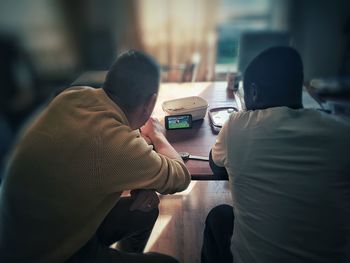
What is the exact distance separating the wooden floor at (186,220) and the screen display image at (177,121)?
27.9 inches

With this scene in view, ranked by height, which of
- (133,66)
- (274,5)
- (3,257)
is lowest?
(3,257)

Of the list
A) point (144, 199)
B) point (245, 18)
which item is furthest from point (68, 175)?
point (245, 18)

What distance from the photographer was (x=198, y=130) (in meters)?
1.38

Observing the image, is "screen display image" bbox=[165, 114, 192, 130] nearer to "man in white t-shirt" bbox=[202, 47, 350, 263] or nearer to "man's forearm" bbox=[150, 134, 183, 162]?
"man's forearm" bbox=[150, 134, 183, 162]

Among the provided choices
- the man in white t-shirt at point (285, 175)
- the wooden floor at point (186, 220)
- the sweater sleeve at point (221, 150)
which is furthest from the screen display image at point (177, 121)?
the wooden floor at point (186, 220)

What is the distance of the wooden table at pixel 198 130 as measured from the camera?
3.78ft

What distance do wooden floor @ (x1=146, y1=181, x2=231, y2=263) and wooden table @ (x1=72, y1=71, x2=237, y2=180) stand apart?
68 centimetres

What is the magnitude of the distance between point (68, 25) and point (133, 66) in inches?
90.4

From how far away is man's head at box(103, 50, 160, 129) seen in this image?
3.19ft

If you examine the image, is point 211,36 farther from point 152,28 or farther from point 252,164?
point 252,164

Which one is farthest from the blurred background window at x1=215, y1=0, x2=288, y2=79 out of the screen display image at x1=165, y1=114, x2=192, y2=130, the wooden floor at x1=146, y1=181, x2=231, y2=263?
the screen display image at x1=165, y1=114, x2=192, y2=130

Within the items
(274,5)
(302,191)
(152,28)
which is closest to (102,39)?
(152,28)

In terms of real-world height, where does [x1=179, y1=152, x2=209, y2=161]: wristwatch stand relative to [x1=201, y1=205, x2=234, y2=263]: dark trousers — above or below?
above

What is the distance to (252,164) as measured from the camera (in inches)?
34.4
